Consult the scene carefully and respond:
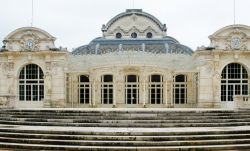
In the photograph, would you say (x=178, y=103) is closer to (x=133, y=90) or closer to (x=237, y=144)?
(x=133, y=90)

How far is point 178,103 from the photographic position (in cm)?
3284

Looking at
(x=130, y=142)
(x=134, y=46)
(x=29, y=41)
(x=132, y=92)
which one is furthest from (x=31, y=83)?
(x=130, y=142)

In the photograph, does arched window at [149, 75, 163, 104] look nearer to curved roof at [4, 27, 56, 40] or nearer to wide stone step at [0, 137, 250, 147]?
curved roof at [4, 27, 56, 40]

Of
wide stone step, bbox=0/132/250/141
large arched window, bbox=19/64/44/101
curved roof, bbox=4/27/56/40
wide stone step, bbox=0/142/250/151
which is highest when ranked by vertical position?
curved roof, bbox=4/27/56/40

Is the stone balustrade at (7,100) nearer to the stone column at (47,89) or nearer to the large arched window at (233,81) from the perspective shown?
the stone column at (47,89)

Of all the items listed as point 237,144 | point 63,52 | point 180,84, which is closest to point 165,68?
point 180,84

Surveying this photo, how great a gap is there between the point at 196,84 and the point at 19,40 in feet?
47.6

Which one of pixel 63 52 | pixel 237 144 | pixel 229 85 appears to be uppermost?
pixel 63 52

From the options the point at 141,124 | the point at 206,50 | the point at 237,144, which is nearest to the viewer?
the point at 237,144

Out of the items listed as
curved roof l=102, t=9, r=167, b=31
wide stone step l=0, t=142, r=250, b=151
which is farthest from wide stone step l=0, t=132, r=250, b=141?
curved roof l=102, t=9, r=167, b=31

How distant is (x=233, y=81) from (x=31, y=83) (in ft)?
52.2

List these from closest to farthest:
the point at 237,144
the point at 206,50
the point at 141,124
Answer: the point at 237,144 → the point at 141,124 → the point at 206,50

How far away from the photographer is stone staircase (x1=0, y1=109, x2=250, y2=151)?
14516 mm

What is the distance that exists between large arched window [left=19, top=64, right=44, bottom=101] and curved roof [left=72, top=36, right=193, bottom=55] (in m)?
5.62
